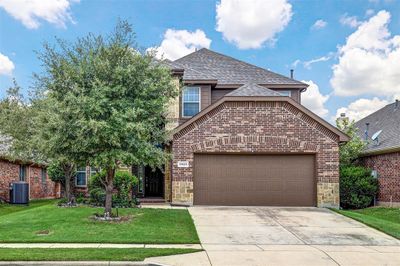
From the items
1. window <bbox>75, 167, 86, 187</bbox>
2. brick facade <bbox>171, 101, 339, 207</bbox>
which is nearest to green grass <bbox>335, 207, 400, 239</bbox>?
brick facade <bbox>171, 101, 339, 207</bbox>

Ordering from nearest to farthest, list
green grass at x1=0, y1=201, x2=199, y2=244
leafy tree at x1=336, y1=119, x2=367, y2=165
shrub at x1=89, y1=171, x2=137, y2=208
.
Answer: green grass at x1=0, y1=201, x2=199, y2=244 < shrub at x1=89, y1=171, x2=137, y2=208 < leafy tree at x1=336, y1=119, x2=367, y2=165

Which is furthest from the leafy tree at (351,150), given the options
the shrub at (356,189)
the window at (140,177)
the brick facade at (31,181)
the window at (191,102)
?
the brick facade at (31,181)

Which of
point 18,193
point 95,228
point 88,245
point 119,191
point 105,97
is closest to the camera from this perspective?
Result: point 88,245

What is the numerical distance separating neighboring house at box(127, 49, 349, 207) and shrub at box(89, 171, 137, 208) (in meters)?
1.78

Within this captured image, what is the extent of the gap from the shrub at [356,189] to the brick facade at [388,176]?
1.33 feet

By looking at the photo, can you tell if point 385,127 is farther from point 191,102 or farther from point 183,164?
point 183,164

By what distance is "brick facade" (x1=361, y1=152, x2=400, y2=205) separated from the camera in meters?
17.3

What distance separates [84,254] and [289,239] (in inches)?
208

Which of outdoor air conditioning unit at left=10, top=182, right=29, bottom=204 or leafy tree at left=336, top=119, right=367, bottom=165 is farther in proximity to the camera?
leafy tree at left=336, top=119, right=367, bottom=165

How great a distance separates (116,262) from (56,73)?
6700mm

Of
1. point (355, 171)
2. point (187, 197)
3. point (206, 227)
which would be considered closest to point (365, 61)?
point (355, 171)

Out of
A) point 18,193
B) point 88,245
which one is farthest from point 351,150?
point 18,193

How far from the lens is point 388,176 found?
17.9 meters

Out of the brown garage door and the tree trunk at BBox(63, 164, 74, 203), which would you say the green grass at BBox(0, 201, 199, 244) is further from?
the brown garage door
